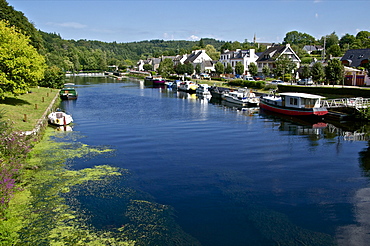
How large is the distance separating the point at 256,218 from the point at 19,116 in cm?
2552

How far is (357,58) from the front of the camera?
7975cm

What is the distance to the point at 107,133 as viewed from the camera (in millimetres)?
32594

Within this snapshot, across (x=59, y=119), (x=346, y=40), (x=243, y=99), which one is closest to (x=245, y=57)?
(x=243, y=99)

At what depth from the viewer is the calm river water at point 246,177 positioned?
47.1 feet

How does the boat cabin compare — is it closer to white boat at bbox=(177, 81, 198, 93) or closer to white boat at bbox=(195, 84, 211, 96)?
white boat at bbox=(195, 84, 211, 96)

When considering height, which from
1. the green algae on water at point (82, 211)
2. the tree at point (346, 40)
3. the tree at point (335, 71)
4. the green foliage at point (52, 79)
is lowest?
the green algae on water at point (82, 211)

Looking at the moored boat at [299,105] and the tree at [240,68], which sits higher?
the tree at [240,68]

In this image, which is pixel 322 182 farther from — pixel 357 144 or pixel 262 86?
pixel 262 86

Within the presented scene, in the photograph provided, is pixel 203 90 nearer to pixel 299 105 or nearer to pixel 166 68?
pixel 299 105

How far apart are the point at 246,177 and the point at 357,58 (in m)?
71.5

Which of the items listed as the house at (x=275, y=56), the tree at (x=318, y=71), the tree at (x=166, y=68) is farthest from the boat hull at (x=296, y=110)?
the tree at (x=166, y=68)

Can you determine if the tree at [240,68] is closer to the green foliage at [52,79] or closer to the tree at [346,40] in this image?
the green foliage at [52,79]

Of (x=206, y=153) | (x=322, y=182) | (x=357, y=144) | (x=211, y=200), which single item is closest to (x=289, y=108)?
(x=357, y=144)

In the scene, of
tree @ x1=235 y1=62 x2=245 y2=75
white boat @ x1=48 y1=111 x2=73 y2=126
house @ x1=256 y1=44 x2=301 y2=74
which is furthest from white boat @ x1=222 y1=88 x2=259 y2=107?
tree @ x1=235 y1=62 x2=245 y2=75
